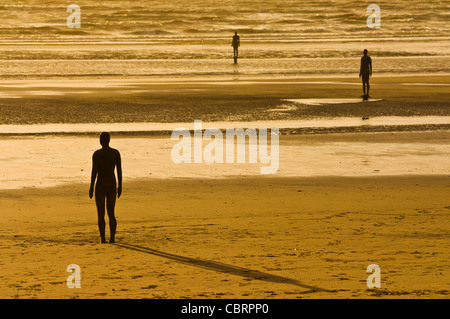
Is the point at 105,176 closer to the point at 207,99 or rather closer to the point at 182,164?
the point at 182,164

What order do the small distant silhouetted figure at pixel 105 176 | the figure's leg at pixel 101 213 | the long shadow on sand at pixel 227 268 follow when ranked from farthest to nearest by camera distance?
the small distant silhouetted figure at pixel 105 176 < the figure's leg at pixel 101 213 < the long shadow on sand at pixel 227 268

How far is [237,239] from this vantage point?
1103cm

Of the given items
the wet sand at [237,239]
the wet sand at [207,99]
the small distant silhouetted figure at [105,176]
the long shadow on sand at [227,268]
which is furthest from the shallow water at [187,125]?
the long shadow on sand at [227,268]

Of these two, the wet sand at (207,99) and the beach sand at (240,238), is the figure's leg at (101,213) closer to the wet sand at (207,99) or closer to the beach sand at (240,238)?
the beach sand at (240,238)

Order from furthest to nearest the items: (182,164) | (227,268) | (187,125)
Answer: (187,125), (182,164), (227,268)

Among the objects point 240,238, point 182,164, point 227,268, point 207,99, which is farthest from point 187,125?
point 227,268

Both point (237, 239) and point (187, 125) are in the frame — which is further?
point (187, 125)

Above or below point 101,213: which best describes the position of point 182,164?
above

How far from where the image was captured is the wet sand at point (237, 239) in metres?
8.82

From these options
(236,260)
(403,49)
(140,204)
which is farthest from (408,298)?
(403,49)

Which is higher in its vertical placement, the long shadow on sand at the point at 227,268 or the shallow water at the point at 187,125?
the shallow water at the point at 187,125

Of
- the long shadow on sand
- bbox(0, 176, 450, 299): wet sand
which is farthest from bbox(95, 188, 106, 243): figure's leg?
the long shadow on sand

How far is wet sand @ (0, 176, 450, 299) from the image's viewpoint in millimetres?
8820
